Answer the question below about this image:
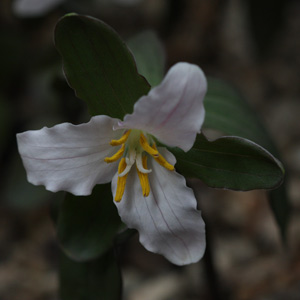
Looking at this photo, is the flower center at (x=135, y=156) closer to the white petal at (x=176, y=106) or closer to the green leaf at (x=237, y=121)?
the white petal at (x=176, y=106)

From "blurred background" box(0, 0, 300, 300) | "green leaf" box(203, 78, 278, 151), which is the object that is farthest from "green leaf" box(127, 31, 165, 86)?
"blurred background" box(0, 0, 300, 300)

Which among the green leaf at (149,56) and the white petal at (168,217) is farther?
the green leaf at (149,56)

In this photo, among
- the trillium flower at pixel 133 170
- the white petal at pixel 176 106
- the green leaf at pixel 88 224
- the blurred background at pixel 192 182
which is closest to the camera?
the white petal at pixel 176 106

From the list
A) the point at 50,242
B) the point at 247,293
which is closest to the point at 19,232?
the point at 50,242

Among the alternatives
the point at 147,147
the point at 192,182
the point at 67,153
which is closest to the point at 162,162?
the point at 147,147

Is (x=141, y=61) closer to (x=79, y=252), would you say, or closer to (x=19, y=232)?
(x=79, y=252)

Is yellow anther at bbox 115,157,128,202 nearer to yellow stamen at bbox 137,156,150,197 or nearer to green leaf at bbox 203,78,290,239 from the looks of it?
yellow stamen at bbox 137,156,150,197

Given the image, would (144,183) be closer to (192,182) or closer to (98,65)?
(98,65)

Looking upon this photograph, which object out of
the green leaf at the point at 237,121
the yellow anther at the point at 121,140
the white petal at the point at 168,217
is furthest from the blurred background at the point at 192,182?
the yellow anther at the point at 121,140
